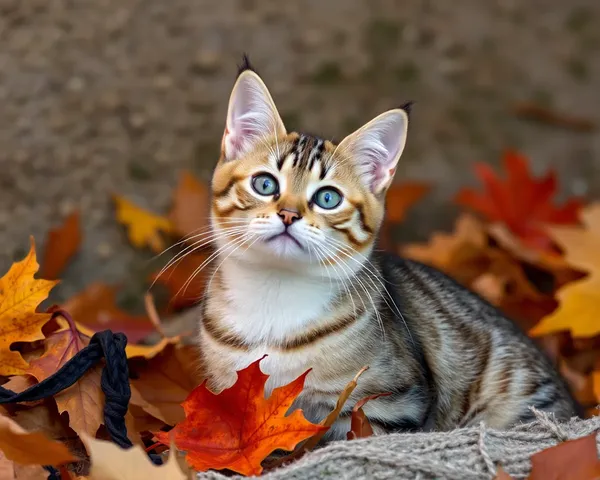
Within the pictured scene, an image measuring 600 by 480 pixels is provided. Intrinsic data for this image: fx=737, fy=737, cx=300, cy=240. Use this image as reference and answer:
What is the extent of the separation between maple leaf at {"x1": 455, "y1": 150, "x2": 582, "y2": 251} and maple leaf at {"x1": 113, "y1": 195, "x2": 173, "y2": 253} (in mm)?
1048

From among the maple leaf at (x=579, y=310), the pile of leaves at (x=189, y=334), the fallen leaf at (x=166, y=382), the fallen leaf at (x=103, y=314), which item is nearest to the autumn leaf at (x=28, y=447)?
the pile of leaves at (x=189, y=334)

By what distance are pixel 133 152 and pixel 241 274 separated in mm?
1107

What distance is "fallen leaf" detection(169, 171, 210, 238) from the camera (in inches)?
93.3

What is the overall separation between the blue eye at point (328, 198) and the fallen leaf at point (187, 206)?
0.95m

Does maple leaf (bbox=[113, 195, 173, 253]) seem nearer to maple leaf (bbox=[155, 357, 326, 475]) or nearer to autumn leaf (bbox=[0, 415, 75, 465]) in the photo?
maple leaf (bbox=[155, 357, 326, 475])

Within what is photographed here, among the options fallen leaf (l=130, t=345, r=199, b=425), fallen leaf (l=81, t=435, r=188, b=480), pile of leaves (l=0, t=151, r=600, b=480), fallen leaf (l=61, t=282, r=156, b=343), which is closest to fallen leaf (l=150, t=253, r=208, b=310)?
pile of leaves (l=0, t=151, r=600, b=480)

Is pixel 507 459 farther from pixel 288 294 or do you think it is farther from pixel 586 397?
pixel 586 397

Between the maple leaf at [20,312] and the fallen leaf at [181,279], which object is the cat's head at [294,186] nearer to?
the maple leaf at [20,312]

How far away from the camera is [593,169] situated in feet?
9.37

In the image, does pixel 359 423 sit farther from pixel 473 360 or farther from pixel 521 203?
pixel 521 203

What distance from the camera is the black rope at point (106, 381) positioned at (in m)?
1.32

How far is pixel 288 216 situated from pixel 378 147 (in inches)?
12.2

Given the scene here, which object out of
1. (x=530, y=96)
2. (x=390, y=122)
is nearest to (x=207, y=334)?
(x=390, y=122)

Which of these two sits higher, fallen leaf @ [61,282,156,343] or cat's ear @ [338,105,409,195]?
cat's ear @ [338,105,409,195]
